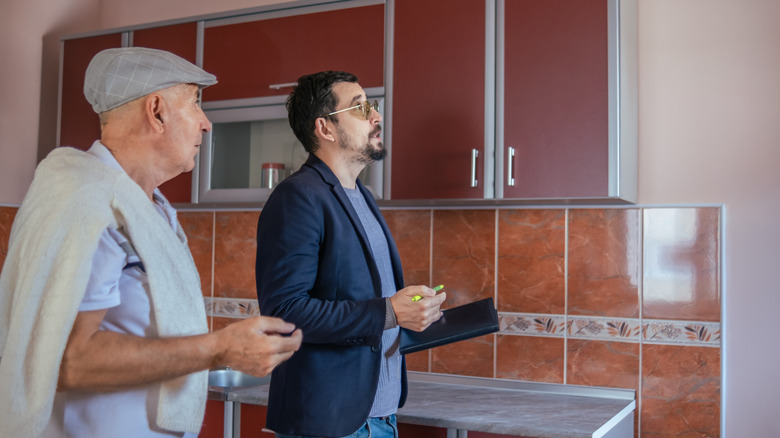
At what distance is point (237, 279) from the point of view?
2.98 meters

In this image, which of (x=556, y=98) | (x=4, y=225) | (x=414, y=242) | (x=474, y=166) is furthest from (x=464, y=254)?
(x=4, y=225)

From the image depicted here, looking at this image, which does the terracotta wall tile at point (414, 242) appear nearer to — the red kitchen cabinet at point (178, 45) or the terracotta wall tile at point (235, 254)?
the terracotta wall tile at point (235, 254)

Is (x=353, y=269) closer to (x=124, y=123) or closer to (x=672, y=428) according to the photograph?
(x=124, y=123)

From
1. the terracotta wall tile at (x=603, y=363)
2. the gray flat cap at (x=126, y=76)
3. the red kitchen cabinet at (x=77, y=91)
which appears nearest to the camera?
the gray flat cap at (x=126, y=76)

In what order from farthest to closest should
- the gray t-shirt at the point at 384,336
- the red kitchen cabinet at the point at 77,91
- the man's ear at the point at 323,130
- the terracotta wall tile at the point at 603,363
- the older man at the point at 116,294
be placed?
the red kitchen cabinet at the point at 77,91, the terracotta wall tile at the point at 603,363, the man's ear at the point at 323,130, the gray t-shirt at the point at 384,336, the older man at the point at 116,294

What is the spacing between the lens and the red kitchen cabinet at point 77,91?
9.38ft

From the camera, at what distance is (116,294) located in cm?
100

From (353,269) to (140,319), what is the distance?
66 centimetres

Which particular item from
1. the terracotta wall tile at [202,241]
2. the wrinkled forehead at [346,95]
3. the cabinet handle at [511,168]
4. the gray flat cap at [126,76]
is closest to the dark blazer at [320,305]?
the wrinkled forehead at [346,95]

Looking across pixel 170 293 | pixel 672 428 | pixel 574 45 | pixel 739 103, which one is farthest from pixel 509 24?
pixel 170 293

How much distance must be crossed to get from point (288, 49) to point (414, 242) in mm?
797

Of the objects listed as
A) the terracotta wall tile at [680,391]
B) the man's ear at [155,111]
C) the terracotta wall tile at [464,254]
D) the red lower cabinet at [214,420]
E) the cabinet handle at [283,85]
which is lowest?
the red lower cabinet at [214,420]

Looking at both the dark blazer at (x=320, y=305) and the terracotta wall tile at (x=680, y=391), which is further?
the terracotta wall tile at (x=680, y=391)

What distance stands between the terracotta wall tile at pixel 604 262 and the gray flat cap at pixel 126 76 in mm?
1625
